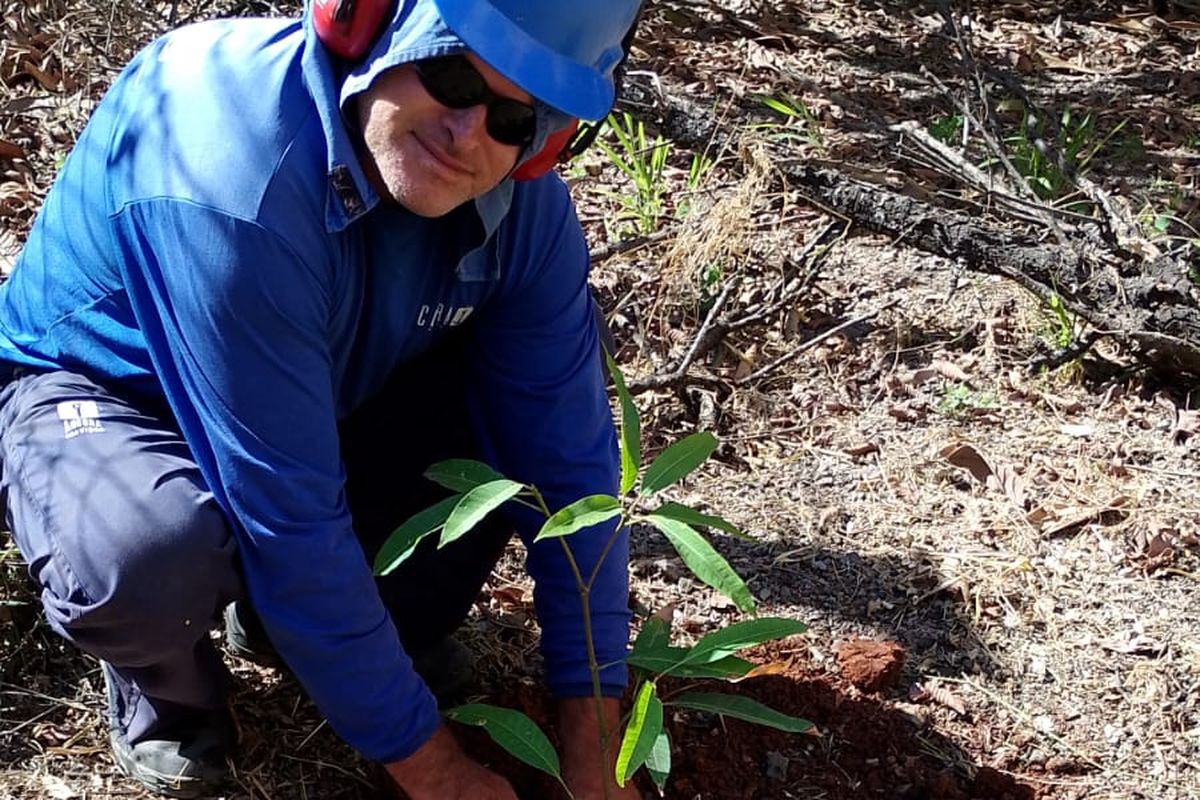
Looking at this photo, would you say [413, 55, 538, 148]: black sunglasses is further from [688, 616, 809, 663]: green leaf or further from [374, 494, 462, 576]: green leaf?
[688, 616, 809, 663]: green leaf

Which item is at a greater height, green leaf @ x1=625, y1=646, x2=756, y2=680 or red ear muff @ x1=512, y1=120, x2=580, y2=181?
red ear muff @ x1=512, y1=120, x2=580, y2=181

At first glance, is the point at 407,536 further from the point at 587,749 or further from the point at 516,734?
the point at 587,749

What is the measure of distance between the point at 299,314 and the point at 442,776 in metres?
0.66

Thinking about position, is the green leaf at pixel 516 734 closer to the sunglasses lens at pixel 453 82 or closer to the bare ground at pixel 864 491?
the bare ground at pixel 864 491

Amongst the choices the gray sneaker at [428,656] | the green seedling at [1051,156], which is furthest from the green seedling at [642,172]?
the gray sneaker at [428,656]

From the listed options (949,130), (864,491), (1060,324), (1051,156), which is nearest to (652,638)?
(864,491)

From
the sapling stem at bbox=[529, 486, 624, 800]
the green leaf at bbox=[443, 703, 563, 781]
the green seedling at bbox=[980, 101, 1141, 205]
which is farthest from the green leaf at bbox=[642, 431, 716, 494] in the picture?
the green seedling at bbox=[980, 101, 1141, 205]

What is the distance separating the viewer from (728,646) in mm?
1866

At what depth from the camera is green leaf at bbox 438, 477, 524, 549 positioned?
1.59 metres

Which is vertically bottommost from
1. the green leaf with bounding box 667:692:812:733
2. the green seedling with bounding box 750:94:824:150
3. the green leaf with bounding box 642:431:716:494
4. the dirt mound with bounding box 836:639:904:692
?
the dirt mound with bounding box 836:639:904:692

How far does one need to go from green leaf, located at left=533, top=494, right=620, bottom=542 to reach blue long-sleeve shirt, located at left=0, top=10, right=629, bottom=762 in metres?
0.31

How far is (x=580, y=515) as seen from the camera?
5.49 ft

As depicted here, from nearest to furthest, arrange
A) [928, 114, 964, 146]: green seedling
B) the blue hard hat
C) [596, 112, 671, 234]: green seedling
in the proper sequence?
the blue hard hat, [596, 112, 671, 234]: green seedling, [928, 114, 964, 146]: green seedling

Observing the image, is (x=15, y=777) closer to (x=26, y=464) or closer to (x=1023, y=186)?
(x=26, y=464)
